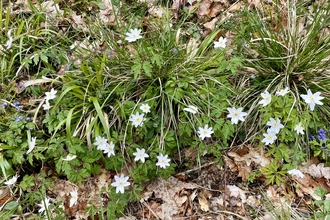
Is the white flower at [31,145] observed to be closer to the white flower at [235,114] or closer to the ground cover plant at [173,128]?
the ground cover plant at [173,128]

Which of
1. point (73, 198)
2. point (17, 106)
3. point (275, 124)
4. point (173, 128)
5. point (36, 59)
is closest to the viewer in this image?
point (275, 124)

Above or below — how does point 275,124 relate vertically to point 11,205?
above

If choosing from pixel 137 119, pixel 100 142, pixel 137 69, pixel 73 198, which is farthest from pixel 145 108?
pixel 73 198

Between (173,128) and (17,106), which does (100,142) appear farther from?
A: (17,106)

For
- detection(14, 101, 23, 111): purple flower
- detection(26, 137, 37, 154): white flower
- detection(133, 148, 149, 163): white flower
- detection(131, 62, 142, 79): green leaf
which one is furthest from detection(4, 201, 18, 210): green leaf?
detection(131, 62, 142, 79): green leaf

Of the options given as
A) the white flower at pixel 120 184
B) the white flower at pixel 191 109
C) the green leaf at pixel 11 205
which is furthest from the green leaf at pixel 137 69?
the green leaf at pixel 11 205

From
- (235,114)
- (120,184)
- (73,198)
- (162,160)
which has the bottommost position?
(73,198)

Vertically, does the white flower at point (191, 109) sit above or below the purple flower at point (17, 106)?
above

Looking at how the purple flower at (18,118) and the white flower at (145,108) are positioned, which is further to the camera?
the purple flower at (18,118)

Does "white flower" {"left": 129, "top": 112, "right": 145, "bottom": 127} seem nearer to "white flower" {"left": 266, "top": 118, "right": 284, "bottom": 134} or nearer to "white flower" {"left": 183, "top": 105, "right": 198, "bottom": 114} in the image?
"white flower" {"left": 183, "top": 105, "right": 198, "bottom": 114}

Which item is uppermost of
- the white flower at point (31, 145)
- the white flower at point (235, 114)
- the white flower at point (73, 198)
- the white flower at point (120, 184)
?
the white flower at point (235, 114)
